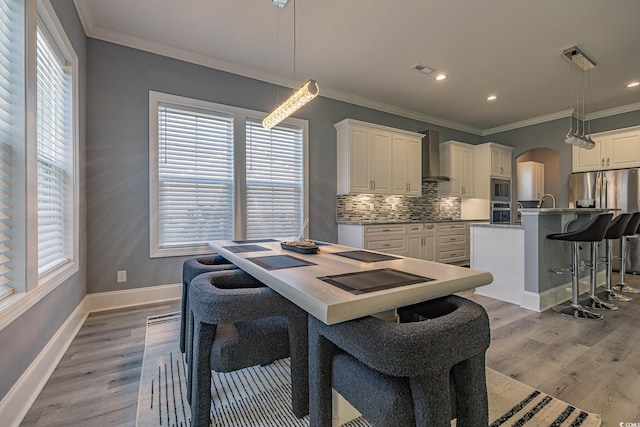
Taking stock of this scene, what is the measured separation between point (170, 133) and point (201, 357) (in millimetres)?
2814

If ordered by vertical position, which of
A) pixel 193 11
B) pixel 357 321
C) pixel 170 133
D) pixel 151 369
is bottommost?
pixel 151 369

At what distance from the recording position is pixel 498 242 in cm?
343

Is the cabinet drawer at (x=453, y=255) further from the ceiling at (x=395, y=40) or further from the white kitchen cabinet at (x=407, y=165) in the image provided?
the ceiling at (x=395, y=40)

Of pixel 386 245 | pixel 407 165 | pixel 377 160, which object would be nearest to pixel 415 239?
pixel 386 245

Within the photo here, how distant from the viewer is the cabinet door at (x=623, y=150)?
15.6 ft

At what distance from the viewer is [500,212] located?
619 centimetres

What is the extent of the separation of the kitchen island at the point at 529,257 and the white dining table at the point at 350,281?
2.26 meters

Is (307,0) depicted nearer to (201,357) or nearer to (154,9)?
(154,9)

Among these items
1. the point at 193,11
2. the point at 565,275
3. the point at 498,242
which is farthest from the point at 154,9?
the point at 565,275

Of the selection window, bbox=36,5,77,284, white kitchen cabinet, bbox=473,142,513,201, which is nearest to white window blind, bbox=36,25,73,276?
window, bbox=36,5,77,284

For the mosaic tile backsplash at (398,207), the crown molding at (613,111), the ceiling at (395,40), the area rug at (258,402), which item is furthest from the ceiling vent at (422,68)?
the crown molding at (613,111)

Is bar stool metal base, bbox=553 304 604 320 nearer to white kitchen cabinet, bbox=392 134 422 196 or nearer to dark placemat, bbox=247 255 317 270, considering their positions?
white kitchen cabinet, bbox=392 134 422 196

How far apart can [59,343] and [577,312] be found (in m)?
4.48

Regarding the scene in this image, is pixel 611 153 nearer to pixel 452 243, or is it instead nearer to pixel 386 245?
pixel 452 243
